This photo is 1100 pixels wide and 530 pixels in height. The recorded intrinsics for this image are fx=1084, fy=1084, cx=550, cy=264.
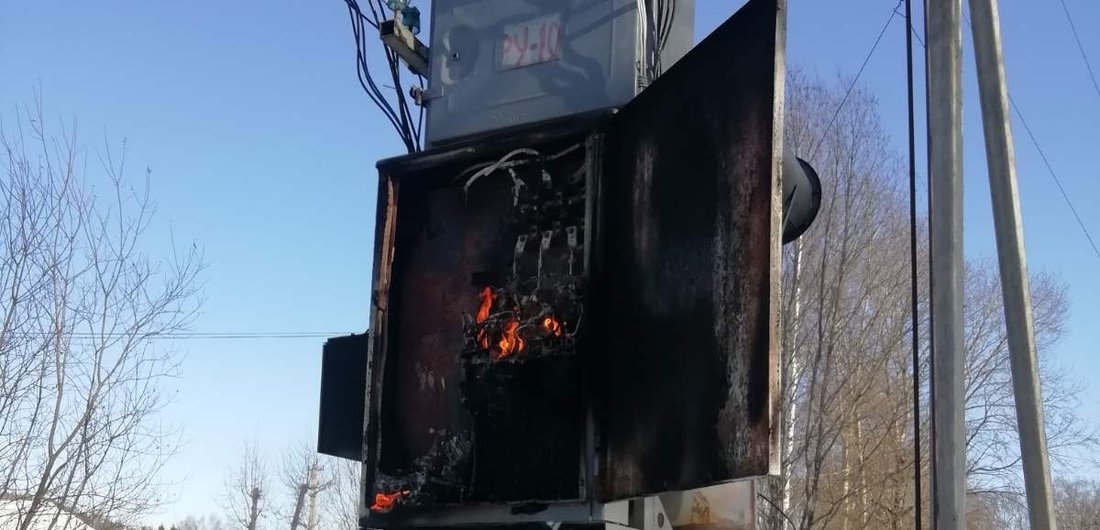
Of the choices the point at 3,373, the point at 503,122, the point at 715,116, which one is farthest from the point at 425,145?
the point at 3,373

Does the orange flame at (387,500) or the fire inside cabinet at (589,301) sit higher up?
the fire inside cabinet at (589,301)

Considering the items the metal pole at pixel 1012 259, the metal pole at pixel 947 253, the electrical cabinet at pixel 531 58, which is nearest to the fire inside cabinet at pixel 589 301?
the electrical cabinet at pixel 531 58

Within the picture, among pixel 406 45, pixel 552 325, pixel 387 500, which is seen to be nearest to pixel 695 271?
pixel 552 325

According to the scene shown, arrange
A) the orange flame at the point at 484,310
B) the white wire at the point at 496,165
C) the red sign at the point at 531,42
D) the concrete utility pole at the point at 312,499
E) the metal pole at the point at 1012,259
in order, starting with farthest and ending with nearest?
1. the concrete utility pole at the point at 312,499
2. the metal pole at the point at 1012,259
3. the red sign at the point at 531,42
4. the white wire at the point at 496,165
5. the orange flame at the point at 484,310

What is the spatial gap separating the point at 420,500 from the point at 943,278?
3.71m

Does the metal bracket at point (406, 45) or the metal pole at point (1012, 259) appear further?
the metal pole at point (1012, 259)

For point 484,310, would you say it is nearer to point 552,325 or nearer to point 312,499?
point 552,325

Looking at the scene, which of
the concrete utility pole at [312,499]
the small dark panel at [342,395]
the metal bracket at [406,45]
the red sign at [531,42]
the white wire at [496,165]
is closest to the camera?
the white wire at [496,165]

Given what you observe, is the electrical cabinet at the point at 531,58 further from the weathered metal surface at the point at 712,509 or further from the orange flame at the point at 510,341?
the weathered metal surface at the point at 712,509

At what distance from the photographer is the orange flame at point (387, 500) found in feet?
11.6

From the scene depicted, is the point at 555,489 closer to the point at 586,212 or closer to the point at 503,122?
the point at 586,212

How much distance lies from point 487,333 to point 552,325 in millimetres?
243

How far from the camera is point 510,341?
3402 millimetres

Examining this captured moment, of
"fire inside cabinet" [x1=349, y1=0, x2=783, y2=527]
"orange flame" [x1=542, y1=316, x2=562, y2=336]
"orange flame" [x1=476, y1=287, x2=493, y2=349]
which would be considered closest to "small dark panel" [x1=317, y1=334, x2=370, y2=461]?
"fire inside cabinet" [x1=349, y1=0, x2=783, y2=527]
